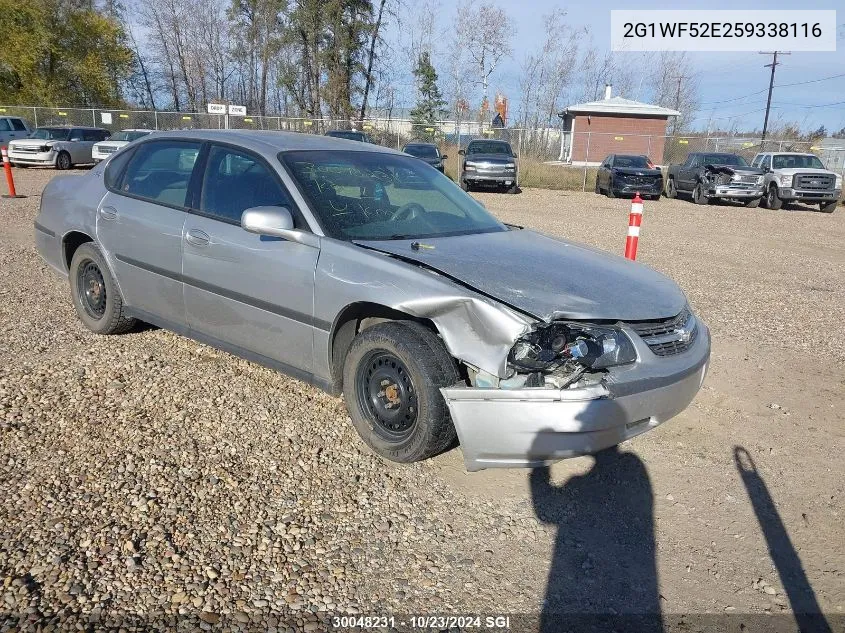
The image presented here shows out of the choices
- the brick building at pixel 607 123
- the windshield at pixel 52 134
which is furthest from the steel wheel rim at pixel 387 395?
the brick building at pixel 607 123

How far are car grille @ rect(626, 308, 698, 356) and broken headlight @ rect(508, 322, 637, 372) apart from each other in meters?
0.22

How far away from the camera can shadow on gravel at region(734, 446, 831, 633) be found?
259 cm

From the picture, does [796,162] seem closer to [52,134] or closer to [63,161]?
[63,161]

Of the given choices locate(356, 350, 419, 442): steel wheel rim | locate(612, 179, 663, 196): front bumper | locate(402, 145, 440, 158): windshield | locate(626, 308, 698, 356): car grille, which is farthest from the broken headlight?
locate(612, 179, 663, 196): front bumper

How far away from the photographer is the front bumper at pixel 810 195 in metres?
20.0

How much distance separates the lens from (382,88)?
4556cm

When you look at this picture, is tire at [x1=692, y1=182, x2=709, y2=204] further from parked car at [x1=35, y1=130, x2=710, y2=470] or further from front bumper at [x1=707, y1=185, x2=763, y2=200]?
parked car at [x1=35, y1=130, x2=710, y2=470]

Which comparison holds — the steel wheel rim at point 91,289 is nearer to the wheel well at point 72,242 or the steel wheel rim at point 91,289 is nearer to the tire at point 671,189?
the wheel well at point 72,242

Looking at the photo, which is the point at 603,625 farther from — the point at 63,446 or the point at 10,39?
the point at 10,39

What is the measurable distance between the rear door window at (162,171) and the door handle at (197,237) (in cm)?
28

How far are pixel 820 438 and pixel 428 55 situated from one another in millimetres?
47625

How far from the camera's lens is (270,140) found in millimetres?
4422

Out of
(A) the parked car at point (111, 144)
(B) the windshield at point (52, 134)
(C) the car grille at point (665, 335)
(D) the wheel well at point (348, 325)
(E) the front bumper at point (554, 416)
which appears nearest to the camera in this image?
(E) the front bumper at point (554, 416)

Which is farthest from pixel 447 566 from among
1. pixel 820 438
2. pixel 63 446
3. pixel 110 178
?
pixel 110 178
